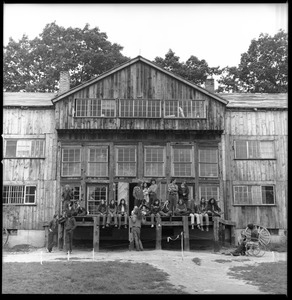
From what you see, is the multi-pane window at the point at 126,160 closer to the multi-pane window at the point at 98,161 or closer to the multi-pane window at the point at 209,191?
the multi-pane window at the point at 98,161

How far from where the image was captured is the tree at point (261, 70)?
4728cm

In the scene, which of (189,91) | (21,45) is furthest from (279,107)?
(21,45)

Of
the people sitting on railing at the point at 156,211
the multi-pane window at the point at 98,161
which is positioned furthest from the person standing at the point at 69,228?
the multi-pane window at the point at 98,161

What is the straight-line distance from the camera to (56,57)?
50.0m

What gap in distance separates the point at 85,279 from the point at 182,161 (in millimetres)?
14459

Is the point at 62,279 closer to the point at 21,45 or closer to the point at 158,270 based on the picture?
the point at 158,270

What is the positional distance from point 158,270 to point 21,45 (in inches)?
1631

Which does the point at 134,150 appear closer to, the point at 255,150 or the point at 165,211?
the point at 165,211

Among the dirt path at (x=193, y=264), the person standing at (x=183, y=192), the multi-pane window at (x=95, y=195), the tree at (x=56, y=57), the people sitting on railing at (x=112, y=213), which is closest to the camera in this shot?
the dirt path at (x=193, y=264)

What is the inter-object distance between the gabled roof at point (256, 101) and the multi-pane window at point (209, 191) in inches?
202

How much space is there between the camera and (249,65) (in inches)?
1922

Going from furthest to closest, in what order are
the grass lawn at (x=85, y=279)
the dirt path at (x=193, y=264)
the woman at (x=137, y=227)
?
the woman at (x=137, y=227)
the dirt path at (x=193, y=264)
the grass lawn at (x=85, y=279)

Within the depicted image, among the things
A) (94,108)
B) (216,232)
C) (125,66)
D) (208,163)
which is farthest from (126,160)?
(216,232)

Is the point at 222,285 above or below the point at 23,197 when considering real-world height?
below
